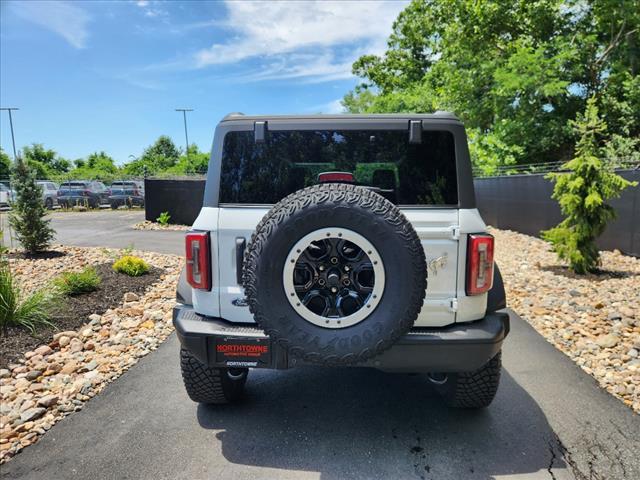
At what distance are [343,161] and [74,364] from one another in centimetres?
305

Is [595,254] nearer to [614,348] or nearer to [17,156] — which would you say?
[614,348]

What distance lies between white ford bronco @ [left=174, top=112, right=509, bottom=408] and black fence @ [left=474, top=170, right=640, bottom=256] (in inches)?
300

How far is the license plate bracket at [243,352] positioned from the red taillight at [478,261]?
4.01ft

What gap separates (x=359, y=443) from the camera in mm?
2928

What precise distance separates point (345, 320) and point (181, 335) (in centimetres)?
106

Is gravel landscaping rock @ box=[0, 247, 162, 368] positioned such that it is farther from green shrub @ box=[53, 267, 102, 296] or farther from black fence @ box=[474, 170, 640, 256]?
black fence @ box=[474, 170, 640, 256]

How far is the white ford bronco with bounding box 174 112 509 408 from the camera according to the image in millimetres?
2416

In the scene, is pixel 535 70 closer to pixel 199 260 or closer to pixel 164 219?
pixel 164 219

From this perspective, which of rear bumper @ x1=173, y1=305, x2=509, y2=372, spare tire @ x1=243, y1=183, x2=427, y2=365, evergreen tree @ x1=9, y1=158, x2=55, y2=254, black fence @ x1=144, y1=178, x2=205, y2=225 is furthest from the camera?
black fence @ x1=144, y1=178, x2=205, y2=225

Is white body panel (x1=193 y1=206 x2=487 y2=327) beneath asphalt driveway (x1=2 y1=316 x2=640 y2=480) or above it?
above

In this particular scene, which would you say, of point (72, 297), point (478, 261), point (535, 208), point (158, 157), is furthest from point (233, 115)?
point (158, 157)

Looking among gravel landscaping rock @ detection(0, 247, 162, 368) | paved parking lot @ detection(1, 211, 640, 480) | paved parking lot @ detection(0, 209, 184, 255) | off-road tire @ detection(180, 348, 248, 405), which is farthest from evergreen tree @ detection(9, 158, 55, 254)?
off-road tire @ detection(180, 348, 248, 405)

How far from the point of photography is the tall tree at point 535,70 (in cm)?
1747

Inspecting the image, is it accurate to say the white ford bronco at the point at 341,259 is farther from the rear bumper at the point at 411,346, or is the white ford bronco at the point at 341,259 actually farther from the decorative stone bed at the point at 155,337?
the decorative stone bed at the point at 155,337
